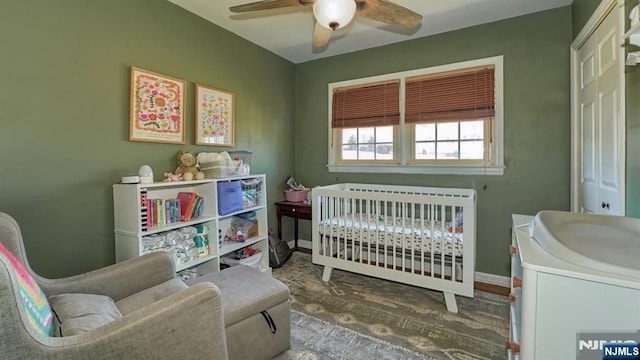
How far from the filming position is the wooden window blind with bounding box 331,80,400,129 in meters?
3.21

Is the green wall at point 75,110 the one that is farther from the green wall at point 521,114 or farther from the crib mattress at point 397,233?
the green wall at point 521,114

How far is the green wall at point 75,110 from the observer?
1.64m

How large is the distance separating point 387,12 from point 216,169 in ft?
5.83

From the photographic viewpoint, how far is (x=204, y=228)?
7.99 ft

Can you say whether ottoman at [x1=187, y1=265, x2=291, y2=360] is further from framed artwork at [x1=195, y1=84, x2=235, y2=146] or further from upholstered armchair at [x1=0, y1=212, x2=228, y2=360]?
framed artwork at [x1=195, y1=84, x2=235, y2=146]

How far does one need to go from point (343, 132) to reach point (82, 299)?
2.95 m

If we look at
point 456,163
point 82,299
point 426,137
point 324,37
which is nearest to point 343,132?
point 426,137

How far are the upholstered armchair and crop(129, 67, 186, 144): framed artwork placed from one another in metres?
1.06

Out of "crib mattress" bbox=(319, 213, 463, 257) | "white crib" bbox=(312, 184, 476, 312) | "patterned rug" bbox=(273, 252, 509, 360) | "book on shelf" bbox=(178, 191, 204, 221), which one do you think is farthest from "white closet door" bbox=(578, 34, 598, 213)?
"book on shelf" bbox=(178, 191, 204, 221)

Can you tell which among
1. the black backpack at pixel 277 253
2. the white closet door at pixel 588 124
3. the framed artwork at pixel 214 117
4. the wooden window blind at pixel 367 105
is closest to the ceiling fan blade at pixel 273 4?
the framed artwork at pixel 214 117

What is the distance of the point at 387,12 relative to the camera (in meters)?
1.69

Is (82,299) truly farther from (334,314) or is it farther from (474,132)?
(474,132)

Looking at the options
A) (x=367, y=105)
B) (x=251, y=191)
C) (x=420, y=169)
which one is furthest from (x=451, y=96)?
(x=251, y=191)

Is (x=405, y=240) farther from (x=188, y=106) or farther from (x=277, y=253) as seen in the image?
(x=188, y=106)
